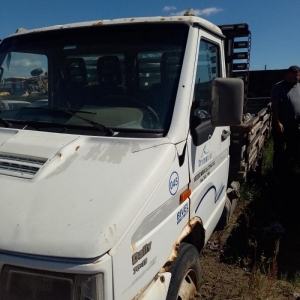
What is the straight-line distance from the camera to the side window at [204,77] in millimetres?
3252

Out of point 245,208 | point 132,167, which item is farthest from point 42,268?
point 245,208

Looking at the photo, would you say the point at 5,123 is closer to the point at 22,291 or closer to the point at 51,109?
the point at 51,109

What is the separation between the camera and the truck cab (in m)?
1.97

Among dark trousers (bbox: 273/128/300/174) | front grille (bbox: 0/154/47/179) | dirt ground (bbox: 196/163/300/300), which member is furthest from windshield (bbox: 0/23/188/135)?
dark trousers (bbox: 273/128/300/174)

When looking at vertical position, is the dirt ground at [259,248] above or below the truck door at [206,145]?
below

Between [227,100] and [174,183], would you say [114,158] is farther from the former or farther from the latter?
[227,100]

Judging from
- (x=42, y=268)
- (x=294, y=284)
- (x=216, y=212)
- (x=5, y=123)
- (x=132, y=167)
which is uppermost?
(x=5, y=123)

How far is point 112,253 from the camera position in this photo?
1996mm

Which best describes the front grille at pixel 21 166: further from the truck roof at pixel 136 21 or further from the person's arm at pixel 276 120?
the person's arm at pixel 276 120

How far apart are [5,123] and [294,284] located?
3.07 meters

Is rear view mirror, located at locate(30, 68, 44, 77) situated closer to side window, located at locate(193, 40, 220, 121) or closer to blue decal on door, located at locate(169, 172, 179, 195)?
side window, located at locate(193, 40, 220, 121)

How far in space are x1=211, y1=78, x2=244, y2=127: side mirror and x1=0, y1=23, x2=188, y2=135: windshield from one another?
12.0 inches

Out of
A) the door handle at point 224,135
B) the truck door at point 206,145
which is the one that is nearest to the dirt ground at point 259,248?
the truck door at point 206,145

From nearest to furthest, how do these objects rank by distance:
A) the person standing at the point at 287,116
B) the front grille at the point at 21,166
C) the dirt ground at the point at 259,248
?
the front grille at the point at 21,166 < the dirt ground at the point at 259,248 < the person standing at the point at 287,116
